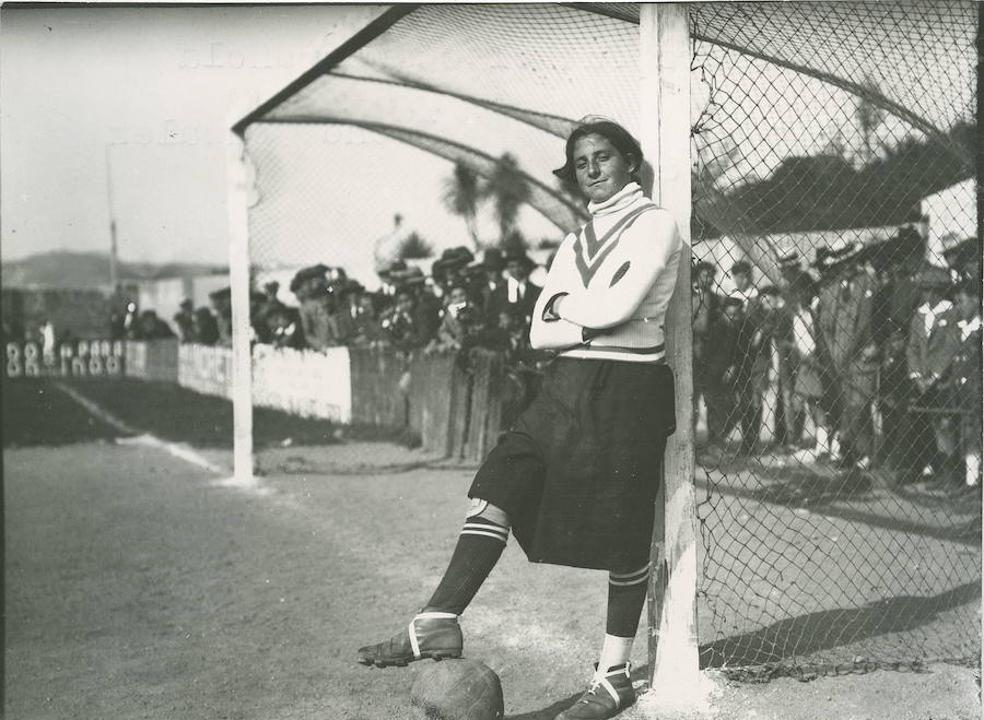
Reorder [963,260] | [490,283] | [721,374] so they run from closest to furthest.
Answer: [963,260] < [721,374] < [490,283]

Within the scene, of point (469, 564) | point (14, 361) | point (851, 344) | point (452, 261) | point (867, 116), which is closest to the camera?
point (469, 564)

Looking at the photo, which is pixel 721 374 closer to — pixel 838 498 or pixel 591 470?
pixel 838 498

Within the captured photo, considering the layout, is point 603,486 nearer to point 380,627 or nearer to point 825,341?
point 380,627

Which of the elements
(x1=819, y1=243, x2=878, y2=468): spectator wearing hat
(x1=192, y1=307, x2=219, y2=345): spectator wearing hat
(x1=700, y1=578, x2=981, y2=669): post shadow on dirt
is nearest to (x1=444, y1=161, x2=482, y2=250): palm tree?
(x1=192, y1=307, x2=219, y2=345): spectator wearing hat

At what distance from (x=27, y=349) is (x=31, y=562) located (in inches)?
945

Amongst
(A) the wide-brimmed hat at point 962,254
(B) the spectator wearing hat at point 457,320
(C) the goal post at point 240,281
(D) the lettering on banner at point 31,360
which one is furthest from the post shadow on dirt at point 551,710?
(D) the lettering on banner at point 31,360

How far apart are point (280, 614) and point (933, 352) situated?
16.6 feet

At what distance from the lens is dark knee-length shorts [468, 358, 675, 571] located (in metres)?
3.49

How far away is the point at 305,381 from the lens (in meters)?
13.8

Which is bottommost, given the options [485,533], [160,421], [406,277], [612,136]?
[160,421]

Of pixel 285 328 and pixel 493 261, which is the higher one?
pixel 493 261

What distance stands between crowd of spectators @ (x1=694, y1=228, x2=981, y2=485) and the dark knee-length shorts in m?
3.19

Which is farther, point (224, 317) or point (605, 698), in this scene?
point (224, 317)

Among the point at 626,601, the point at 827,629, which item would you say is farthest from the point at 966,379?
the point at 626,601
